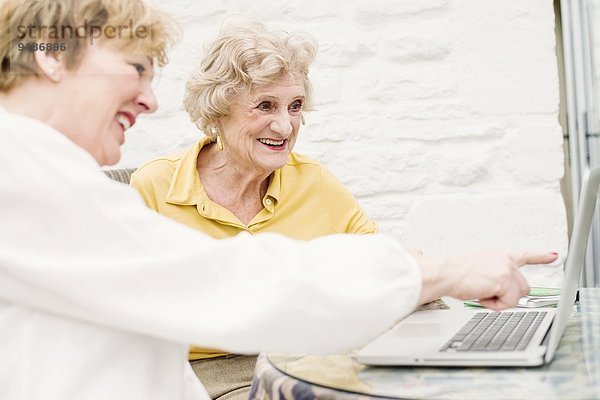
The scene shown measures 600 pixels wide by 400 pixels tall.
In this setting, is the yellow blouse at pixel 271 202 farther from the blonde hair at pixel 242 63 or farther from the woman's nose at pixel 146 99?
the woman's nose at pixel 146 99

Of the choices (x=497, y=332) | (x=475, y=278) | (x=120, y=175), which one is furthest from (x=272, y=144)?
(x=475, y=278)

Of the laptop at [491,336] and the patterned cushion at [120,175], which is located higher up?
the patterned cushion at [120,175]

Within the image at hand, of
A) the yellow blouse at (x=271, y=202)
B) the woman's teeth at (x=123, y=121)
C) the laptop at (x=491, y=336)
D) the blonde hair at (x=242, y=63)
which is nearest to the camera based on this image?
the laptop at (x=491, y=336)

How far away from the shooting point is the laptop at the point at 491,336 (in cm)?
107

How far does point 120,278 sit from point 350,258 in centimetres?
28

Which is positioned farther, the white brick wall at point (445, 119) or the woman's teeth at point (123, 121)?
the white brick wall at point (445, 119)

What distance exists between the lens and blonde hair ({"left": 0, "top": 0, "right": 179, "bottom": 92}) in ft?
3.66

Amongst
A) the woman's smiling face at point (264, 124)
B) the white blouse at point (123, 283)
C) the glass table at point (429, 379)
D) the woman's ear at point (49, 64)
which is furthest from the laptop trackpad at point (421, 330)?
the woman's smiling face at point (264, 124)

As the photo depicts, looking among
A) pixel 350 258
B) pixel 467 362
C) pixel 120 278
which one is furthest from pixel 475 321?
pixel 120 278

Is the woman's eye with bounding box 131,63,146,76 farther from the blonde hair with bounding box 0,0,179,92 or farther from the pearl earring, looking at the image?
the pearl earring

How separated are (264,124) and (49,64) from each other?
118 centimetres

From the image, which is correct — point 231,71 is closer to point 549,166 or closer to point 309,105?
point 309,105

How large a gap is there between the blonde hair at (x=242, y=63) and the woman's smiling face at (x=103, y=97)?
1.03m

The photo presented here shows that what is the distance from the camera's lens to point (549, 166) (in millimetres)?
2789
